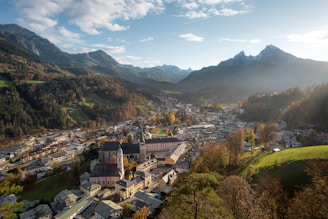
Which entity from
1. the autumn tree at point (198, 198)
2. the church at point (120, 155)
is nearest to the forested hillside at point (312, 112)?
the church at point (120, 155)

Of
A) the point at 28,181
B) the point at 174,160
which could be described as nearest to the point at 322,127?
the point at 174,160

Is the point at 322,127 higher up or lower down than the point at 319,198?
lower down

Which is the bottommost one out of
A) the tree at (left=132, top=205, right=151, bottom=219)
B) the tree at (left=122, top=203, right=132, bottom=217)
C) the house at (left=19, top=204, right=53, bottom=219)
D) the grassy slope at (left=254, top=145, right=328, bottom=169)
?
the house at (left=19, top=204, right=53, bottom=219)

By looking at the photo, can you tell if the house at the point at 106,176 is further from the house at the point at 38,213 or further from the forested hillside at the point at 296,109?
the forested hillside at the point at 296,109

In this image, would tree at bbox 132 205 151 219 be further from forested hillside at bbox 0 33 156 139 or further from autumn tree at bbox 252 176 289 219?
forested hillside at bbox 0 33 156 139

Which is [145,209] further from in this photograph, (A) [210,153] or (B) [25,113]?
(B) [25,113]

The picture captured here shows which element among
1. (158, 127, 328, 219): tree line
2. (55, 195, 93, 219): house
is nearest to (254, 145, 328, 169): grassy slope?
(158, 127, 328, 219): tree line

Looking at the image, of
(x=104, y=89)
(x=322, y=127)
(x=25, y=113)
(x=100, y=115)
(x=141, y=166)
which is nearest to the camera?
(x=141, y=166)

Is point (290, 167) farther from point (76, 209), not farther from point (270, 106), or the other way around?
point (270, 106)
